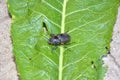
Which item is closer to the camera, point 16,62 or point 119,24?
point 16,62

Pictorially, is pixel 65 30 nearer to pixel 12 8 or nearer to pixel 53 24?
pixel 53 24

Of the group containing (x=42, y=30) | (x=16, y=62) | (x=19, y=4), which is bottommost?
(x=16, y=62)

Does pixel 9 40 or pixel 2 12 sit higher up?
pixel 2 12

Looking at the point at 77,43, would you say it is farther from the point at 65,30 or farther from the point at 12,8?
the point at 12,8

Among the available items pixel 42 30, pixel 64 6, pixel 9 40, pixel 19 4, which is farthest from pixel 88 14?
pixel 9 40

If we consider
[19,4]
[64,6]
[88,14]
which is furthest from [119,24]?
[19,4]

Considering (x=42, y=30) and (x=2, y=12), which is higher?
(x=2, y=12)
